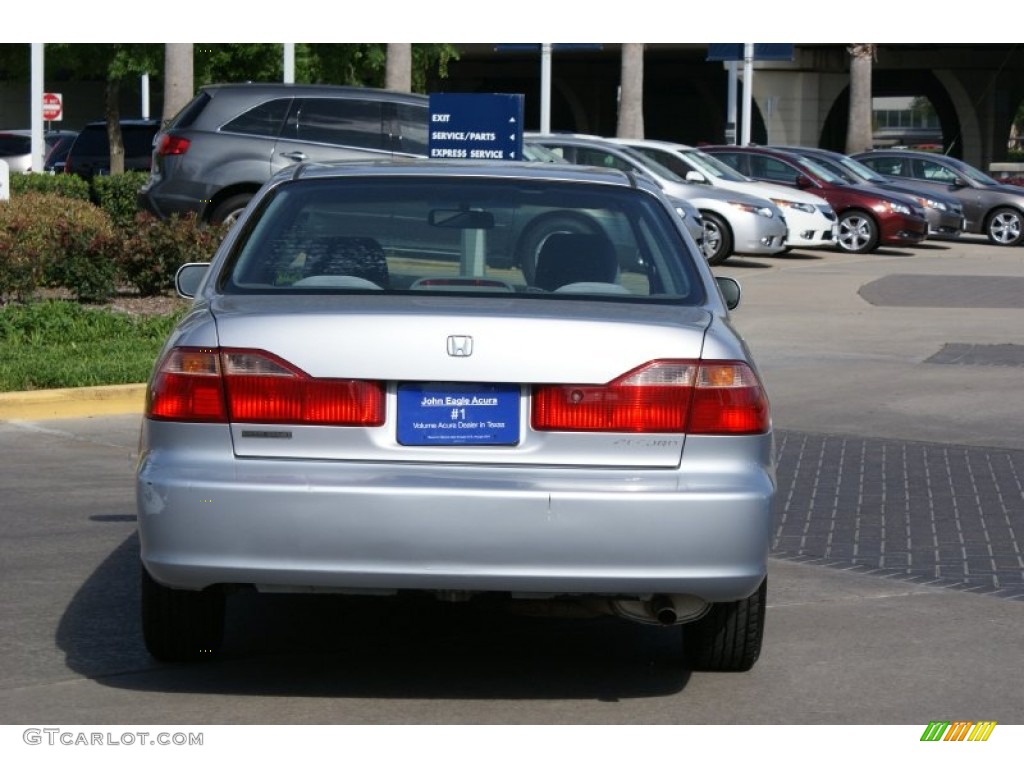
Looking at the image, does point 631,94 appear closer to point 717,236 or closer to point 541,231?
point 717,236

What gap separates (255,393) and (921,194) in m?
27.0

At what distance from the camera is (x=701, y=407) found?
5199 mm

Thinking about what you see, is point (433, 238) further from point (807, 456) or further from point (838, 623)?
point (807, 456)

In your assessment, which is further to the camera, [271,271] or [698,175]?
[698,175]

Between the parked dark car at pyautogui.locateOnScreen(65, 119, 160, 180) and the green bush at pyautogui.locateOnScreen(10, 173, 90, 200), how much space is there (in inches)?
204

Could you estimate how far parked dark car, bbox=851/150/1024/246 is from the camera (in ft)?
105

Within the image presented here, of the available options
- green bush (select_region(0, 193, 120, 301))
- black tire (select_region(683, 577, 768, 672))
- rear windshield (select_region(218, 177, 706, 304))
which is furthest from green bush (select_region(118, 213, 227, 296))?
black tire (select_region(683, 577, 768, 672))

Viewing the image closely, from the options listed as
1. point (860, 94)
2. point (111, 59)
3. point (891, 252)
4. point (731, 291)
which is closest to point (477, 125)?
point (731, 291)

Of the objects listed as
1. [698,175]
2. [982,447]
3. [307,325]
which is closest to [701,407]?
[307,325]

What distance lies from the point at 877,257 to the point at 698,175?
435 centimetres

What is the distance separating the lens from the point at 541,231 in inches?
237

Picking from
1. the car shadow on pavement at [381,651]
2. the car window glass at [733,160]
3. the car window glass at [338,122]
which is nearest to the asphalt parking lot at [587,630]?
the car shadow on pavement at [381,651]
